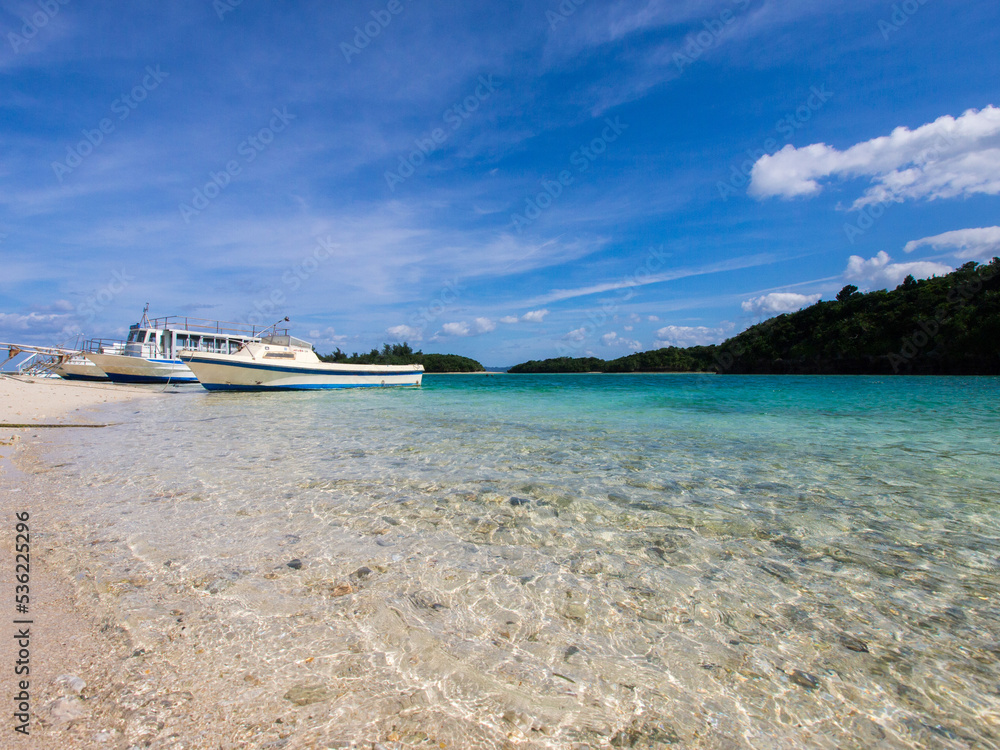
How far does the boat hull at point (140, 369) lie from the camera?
104 ft

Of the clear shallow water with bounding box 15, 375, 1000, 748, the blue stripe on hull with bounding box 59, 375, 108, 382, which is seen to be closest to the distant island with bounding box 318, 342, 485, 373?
the blue stripe on hull with bounding box 59, 375, 108, 382

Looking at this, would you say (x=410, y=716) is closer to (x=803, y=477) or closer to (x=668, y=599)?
(x=668, y=599)

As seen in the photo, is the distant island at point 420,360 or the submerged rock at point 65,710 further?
the distant island at point 420,360

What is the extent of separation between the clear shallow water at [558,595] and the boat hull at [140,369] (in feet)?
103

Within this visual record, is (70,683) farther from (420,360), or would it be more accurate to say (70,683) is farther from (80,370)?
(420,360)

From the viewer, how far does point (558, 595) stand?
2979mm

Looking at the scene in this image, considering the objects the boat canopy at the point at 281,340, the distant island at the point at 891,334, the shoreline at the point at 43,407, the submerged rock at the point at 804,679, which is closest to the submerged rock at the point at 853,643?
the submerged rock at the point at 804,679

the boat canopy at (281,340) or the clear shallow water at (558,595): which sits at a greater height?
the boat canopy at (281,340)

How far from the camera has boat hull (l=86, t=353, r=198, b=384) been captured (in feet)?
104

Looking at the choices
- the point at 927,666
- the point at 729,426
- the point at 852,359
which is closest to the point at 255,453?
the point at 927,666

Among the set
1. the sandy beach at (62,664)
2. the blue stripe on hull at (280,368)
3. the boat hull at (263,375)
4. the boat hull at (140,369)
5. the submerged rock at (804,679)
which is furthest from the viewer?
the boat hull at (140,369)

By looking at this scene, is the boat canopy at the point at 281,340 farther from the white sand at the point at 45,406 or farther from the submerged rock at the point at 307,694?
the submerged rock at the point at 307,694

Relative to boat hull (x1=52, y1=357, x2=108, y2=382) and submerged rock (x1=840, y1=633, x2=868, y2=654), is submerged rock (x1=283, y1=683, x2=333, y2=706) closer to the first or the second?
submerged rock (x1=840, y1=633, x2=868, y2=654)

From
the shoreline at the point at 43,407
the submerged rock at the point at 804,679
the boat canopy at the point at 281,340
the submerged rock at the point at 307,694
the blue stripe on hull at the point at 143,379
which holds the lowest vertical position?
the submerged rock at the point at 804,679
